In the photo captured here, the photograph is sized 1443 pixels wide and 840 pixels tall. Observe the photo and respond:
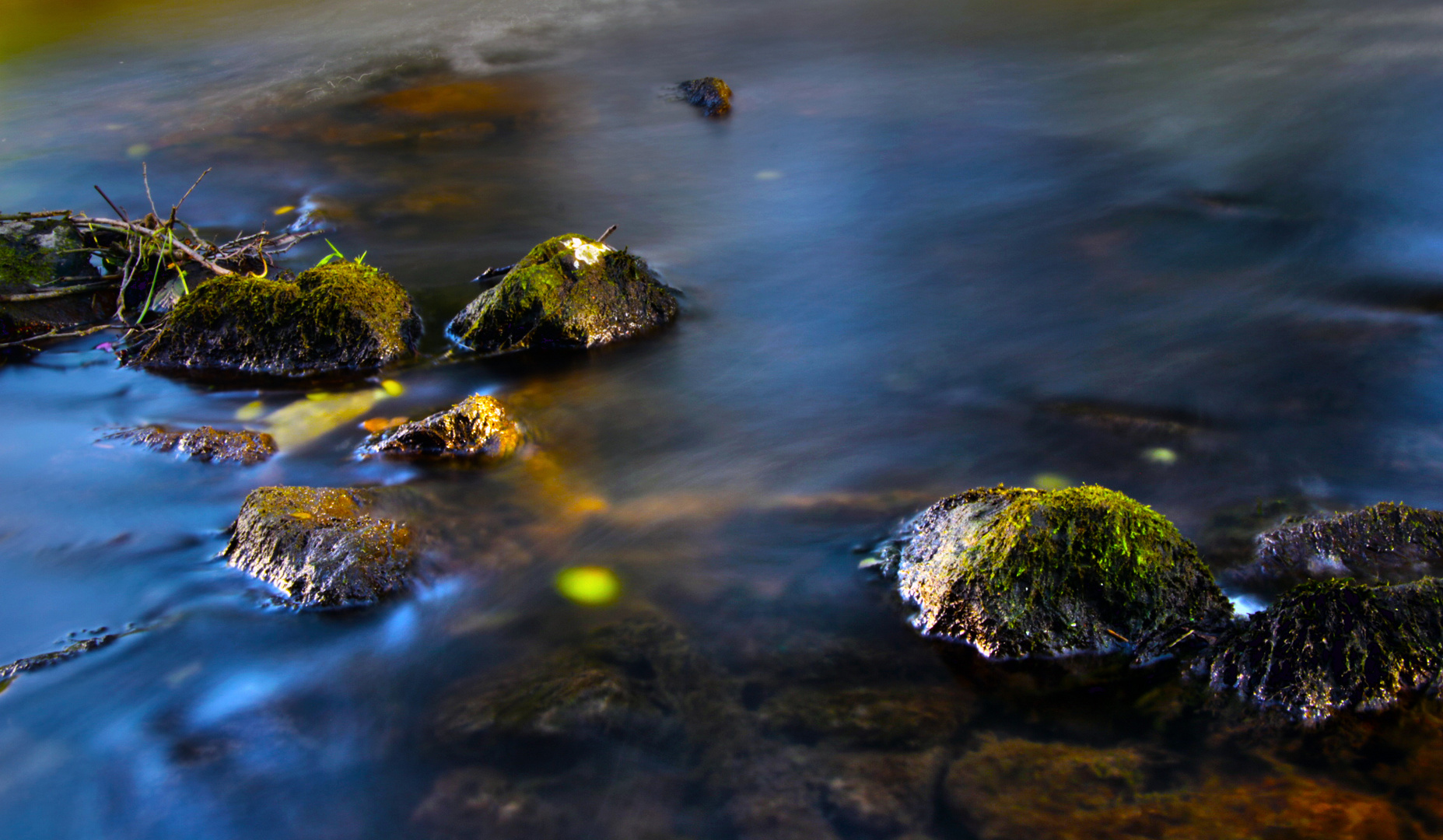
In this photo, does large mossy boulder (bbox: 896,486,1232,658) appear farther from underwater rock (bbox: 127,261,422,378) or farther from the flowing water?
underwater rock (bbox: 127,261,422,378)

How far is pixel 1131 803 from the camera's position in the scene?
2.73 metres

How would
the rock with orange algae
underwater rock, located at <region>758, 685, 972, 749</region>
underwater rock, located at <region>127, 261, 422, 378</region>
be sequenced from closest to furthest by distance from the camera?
the rock with orange algae, underwater rock, located at <region>758, 685, 972, 749</region>, underwater rock, located at <region>127, 261, 422, 378</region>

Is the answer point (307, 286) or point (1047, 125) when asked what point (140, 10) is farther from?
point (1047, 125)

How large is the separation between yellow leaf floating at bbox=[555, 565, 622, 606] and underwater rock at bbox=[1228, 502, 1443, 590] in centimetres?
257

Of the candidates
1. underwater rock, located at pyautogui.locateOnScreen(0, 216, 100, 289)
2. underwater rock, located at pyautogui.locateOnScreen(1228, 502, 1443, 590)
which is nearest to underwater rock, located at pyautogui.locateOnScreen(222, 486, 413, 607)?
underwater rock, located at pyautogui.locateOnScreen(1228, 502, 1443, 590)

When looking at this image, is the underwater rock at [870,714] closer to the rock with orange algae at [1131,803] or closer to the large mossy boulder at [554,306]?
the rock with orange algae at [1131,803]

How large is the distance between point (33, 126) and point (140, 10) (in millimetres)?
6416

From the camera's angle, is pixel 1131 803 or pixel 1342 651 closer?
pixel 1131 803

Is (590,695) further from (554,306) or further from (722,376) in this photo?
(554,306)

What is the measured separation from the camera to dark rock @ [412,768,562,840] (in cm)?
Result: 288

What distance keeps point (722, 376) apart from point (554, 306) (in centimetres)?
118

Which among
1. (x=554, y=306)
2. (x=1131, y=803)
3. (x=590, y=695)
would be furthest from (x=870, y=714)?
(x=554, y=306)

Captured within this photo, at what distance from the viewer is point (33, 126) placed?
1134cm

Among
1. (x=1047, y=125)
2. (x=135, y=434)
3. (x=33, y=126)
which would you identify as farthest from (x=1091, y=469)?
(x=33, y=126)
